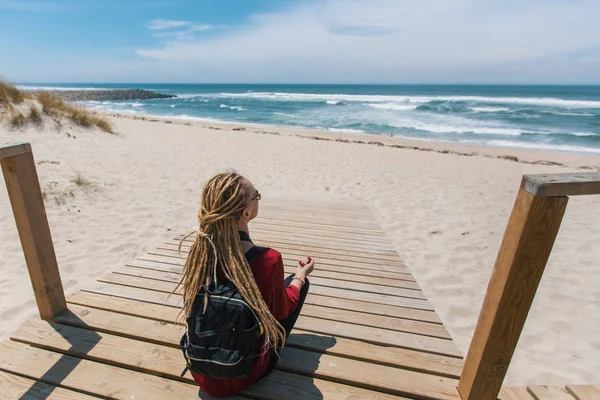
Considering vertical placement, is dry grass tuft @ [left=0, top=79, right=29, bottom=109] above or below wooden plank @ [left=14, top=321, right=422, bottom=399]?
above

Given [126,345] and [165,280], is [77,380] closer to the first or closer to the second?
[126,345]

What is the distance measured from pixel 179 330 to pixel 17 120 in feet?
32.2

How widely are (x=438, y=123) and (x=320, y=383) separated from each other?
25.7 meters

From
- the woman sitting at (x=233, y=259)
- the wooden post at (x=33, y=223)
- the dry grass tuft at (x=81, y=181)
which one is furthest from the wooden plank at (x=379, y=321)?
the dry grass tuft at (x=81, y=181)

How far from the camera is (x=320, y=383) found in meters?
1.93

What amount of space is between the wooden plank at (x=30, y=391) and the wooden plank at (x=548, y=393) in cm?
227

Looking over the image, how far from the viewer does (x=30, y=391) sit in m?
1.85

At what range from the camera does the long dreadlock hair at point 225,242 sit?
1527mm

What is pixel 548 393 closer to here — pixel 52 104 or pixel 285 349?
pixel 285 349

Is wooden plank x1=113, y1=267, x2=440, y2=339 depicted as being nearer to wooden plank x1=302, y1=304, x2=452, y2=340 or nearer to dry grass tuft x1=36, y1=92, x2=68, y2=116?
wooden plank x1=302, y1=304, x2=452, y2=340

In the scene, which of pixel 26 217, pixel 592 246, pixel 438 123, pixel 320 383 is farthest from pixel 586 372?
pixel 438 123

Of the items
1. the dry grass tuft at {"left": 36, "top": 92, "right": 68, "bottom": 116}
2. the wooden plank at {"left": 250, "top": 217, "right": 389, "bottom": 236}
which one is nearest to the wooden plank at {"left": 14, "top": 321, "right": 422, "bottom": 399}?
the wooden plank at {"left": 250, "top": 217, "right": 389, "bottom": 236}

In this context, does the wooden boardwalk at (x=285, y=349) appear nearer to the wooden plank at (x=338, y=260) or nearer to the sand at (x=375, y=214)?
the wooden plank at (x=338, y=260)

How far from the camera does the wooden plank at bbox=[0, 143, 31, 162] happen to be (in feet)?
6.11
